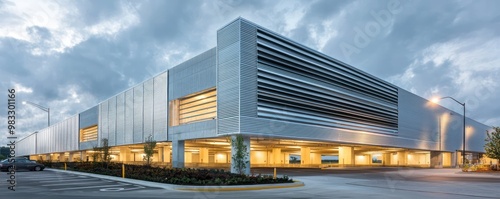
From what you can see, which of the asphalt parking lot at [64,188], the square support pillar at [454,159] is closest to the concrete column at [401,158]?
the square support pillar at [454,159]

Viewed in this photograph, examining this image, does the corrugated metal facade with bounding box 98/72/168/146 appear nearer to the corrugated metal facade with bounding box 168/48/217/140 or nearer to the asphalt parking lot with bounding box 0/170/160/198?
the corrugated metal facade with bounding box 168/48/217/140

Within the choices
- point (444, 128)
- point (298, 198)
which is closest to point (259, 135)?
point (298, 198)

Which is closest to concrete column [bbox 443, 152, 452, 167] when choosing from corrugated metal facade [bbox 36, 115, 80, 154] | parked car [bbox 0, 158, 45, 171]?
parked car [bbox 0, 158, 45, 171]

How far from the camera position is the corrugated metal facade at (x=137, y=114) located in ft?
159

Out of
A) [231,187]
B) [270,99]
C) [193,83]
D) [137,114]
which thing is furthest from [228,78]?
[137,114]

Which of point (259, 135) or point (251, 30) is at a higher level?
point (251, 30)

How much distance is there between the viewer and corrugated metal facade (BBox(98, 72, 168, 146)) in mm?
48438

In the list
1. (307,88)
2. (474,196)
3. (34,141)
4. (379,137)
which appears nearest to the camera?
(474,196)

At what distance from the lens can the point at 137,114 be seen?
55.6 meters

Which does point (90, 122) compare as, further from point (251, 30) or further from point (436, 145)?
point (436, 145)

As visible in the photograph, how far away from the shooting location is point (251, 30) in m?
35.9

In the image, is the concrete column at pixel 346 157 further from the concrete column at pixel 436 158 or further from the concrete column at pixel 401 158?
the concrete column at pixel 436 158

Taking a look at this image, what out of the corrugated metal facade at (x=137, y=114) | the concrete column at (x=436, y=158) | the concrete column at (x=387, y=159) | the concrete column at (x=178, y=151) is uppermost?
the corrugated metal facade at (x=137, y=114)

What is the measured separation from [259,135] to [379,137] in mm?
27624
